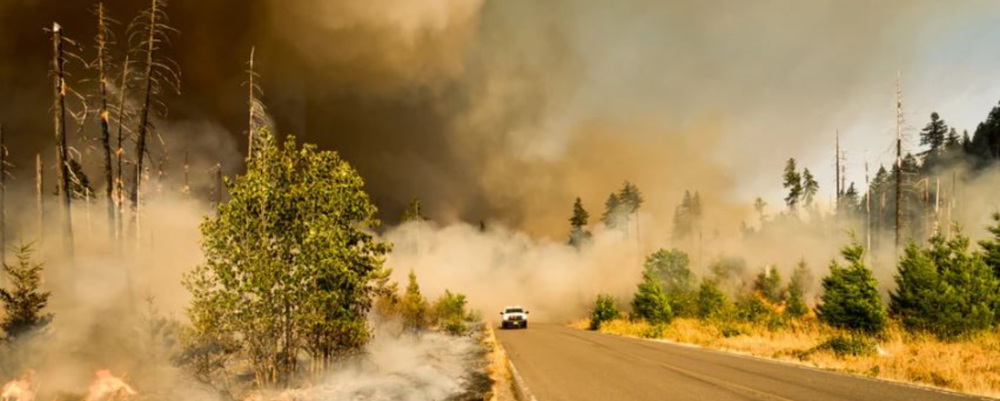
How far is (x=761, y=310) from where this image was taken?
37.8 metres

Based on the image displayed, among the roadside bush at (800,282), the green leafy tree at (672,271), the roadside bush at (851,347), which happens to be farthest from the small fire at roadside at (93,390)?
the roadside bush at (800,282)

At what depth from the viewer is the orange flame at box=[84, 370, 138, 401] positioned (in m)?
15.2

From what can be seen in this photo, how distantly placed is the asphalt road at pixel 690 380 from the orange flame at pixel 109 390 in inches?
426

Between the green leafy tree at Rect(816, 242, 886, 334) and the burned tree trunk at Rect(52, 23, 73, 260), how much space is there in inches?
1243

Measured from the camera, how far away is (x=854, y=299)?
22.5m

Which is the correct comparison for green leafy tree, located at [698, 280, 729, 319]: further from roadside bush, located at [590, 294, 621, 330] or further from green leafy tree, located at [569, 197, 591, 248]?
green leafy tree, located at [569, 197, 591, 248]

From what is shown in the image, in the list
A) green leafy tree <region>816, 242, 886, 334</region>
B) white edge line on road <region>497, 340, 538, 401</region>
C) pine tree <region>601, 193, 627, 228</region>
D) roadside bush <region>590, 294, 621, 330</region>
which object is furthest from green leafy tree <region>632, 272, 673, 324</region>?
pine tree <region>601, 193, 627, 228</region>

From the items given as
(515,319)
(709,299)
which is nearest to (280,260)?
(515,319)

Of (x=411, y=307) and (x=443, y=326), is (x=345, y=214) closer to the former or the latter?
(x=411, y=307)

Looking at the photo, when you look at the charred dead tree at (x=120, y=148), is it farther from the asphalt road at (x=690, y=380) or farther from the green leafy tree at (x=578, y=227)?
the green leafy tree at (x=578, y=227)

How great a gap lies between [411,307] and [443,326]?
419 inches

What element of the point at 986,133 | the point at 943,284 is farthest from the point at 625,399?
the point at 986,133

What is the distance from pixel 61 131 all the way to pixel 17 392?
12218 millimetres

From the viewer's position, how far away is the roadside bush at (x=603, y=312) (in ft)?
150
